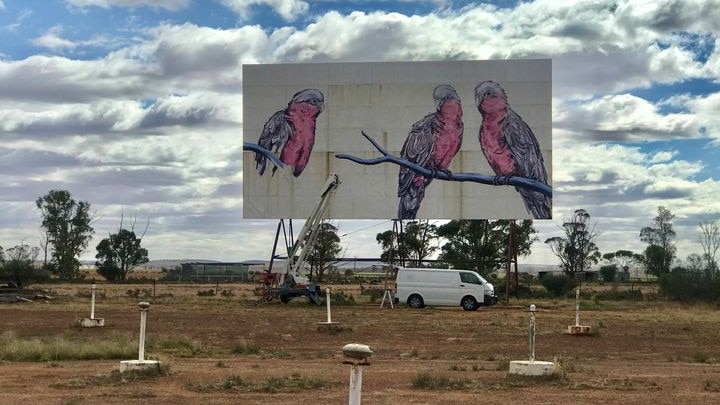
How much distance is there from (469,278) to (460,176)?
18.1 ft

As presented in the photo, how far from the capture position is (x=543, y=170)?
4453 cm

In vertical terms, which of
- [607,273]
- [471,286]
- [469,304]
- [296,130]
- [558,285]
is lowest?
[469,304]

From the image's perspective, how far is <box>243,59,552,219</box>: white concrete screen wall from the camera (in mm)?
44594

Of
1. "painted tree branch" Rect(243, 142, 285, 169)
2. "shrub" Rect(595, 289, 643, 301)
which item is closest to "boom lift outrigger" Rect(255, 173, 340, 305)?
"painted tree branch" Rect(243, 142, 285, 169)

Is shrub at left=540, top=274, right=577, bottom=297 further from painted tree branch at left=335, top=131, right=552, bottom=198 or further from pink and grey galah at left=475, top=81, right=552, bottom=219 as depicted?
painted tree branch at left=335, top=131, right=552, bottom=198

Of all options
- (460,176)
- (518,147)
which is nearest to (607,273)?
Answer: (518,147)

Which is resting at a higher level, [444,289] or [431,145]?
[431,145]

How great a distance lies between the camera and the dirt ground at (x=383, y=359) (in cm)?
1418

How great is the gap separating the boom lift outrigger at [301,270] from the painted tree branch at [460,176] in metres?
2.29

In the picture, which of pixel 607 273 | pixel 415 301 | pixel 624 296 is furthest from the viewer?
pixel 607 273

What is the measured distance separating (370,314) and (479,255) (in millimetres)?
36603

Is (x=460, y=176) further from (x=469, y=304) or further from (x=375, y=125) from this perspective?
(x=469, y=304)

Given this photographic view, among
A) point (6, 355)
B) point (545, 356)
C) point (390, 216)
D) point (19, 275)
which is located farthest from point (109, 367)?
point (19, 275)

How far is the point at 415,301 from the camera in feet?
139
